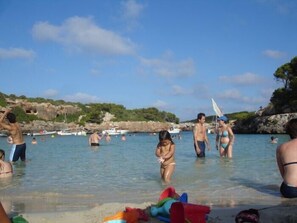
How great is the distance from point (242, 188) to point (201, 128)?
5218 millimetres

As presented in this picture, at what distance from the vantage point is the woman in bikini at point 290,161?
207 inches

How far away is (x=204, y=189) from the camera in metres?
6.90

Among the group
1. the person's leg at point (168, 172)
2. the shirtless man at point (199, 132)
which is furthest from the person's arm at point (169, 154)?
the shirtless man at point (199, 132)

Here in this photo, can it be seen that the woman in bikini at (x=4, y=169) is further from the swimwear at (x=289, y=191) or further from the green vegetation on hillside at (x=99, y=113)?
the green vegetation on hillside at (x=99, y=113)

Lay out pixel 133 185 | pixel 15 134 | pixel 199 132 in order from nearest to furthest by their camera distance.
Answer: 1. pixel 133 185
2. pixel 15 134
3. pixel 199 132

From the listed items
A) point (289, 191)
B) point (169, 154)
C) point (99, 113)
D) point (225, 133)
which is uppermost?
point (99, 113)

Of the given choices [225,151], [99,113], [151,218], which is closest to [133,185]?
[151,218]

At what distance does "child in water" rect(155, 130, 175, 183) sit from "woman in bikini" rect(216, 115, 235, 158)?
4981 mm

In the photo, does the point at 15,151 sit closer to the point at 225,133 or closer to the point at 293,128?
the point at 225,133

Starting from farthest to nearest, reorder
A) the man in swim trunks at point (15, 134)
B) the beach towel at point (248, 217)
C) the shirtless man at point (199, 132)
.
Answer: the shirtless man at point (199, 132) → the man in swim trunks at point (15, 134) → the beach towel at point (248, 217)

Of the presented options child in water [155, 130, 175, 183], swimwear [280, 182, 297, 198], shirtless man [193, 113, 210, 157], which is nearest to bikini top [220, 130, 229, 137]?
shirtless man [193, 113, 210, 157]

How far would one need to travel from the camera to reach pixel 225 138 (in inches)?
492

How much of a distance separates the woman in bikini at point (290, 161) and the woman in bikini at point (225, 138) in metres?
6.70

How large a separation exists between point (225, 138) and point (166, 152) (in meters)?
5.36
